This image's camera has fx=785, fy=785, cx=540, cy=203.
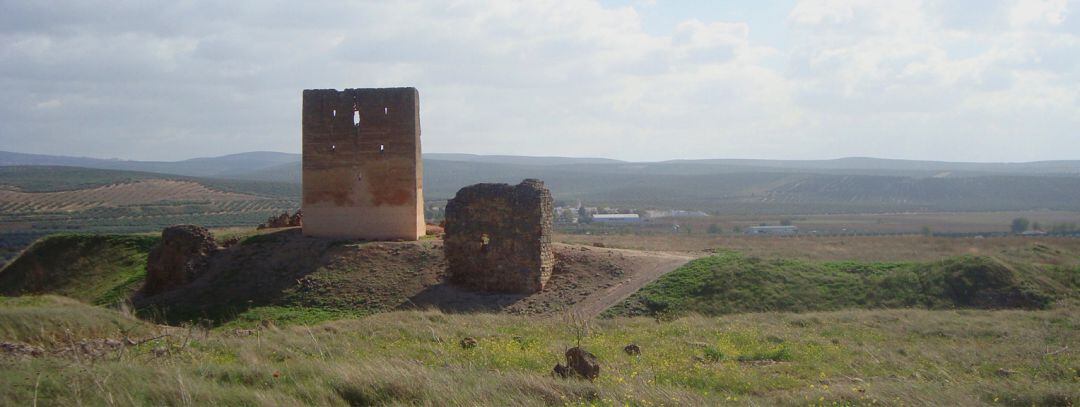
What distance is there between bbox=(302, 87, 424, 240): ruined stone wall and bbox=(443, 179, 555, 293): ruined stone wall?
2.60 metres

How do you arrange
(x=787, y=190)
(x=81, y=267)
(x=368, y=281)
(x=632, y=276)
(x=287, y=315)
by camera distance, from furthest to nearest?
(x=787, y=190), (x=81, y=267), (x=632, y=276), (x=368, y=281), (x=287, y=315)

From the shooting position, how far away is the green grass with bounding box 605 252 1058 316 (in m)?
16.5

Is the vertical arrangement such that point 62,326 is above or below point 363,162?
below

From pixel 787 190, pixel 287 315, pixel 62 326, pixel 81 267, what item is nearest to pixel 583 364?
pixel 62 326

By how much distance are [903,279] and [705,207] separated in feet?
218

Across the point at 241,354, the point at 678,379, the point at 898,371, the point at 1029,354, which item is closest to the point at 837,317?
the point at 1029,354

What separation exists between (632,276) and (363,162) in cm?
779

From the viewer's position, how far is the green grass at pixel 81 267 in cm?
2117

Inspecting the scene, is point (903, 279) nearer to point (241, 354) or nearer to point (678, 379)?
point (678, 379)

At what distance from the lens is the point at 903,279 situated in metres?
17.5

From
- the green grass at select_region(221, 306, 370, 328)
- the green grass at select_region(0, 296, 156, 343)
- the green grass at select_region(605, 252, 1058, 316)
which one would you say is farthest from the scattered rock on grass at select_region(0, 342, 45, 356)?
the green grass at select_region(605, 252, 1058, 316)

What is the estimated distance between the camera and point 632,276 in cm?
1881

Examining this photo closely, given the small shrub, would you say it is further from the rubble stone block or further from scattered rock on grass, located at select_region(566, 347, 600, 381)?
the rubble stone block

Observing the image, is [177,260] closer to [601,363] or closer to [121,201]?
[601,363]
